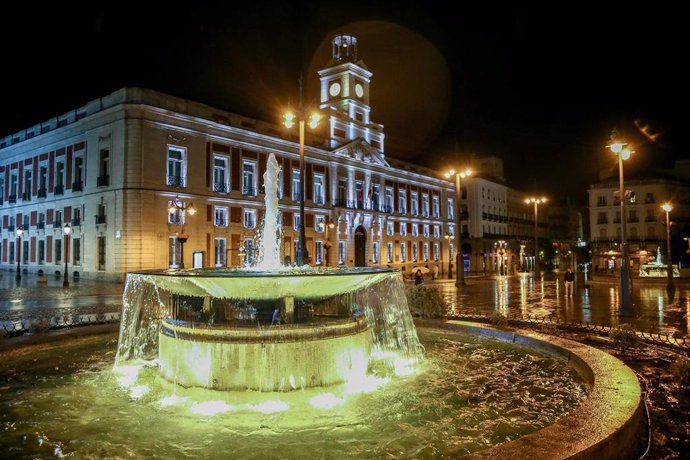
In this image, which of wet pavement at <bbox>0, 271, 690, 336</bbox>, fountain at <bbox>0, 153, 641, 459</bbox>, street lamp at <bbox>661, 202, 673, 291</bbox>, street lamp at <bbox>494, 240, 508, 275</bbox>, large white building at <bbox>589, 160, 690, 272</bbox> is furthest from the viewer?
street lamp at <bbox>494, 240, 508, 275</bbox>

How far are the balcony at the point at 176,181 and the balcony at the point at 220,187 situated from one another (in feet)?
8.35

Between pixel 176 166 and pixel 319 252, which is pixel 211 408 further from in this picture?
pixel 319 252

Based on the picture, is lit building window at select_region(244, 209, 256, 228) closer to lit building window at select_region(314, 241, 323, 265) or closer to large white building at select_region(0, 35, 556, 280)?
large white building at select_region(0, 35, 556, 280)

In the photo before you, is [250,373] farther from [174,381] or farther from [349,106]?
[349,106]

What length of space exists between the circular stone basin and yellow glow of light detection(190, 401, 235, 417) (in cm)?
2

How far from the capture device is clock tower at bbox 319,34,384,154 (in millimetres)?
47844

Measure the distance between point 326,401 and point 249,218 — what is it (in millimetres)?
33057

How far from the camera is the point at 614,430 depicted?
3.67 metres

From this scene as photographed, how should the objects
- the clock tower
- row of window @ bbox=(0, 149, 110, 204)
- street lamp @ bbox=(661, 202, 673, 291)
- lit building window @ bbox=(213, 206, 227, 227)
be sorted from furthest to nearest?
the clock tower → lit building window @ bbox=(213, 206, 227, 227) → row of window @ bbox=(0, 149, 110, 204) → street lamp @ bbox=(661, 202, 673, 291)

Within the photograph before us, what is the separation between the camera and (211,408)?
5.36m

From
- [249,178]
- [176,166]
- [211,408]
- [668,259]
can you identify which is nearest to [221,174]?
[249,178]

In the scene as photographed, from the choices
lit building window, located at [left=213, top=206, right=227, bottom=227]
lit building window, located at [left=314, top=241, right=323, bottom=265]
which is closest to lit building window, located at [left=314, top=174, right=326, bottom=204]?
lit building window, located at [left=314, top=241, right=323, bottom=265]

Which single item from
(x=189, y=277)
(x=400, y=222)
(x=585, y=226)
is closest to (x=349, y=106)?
(x=400, y=222)

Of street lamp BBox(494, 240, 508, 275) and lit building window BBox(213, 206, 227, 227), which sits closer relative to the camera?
lit building window BBox(213, 206, 227, 227)
